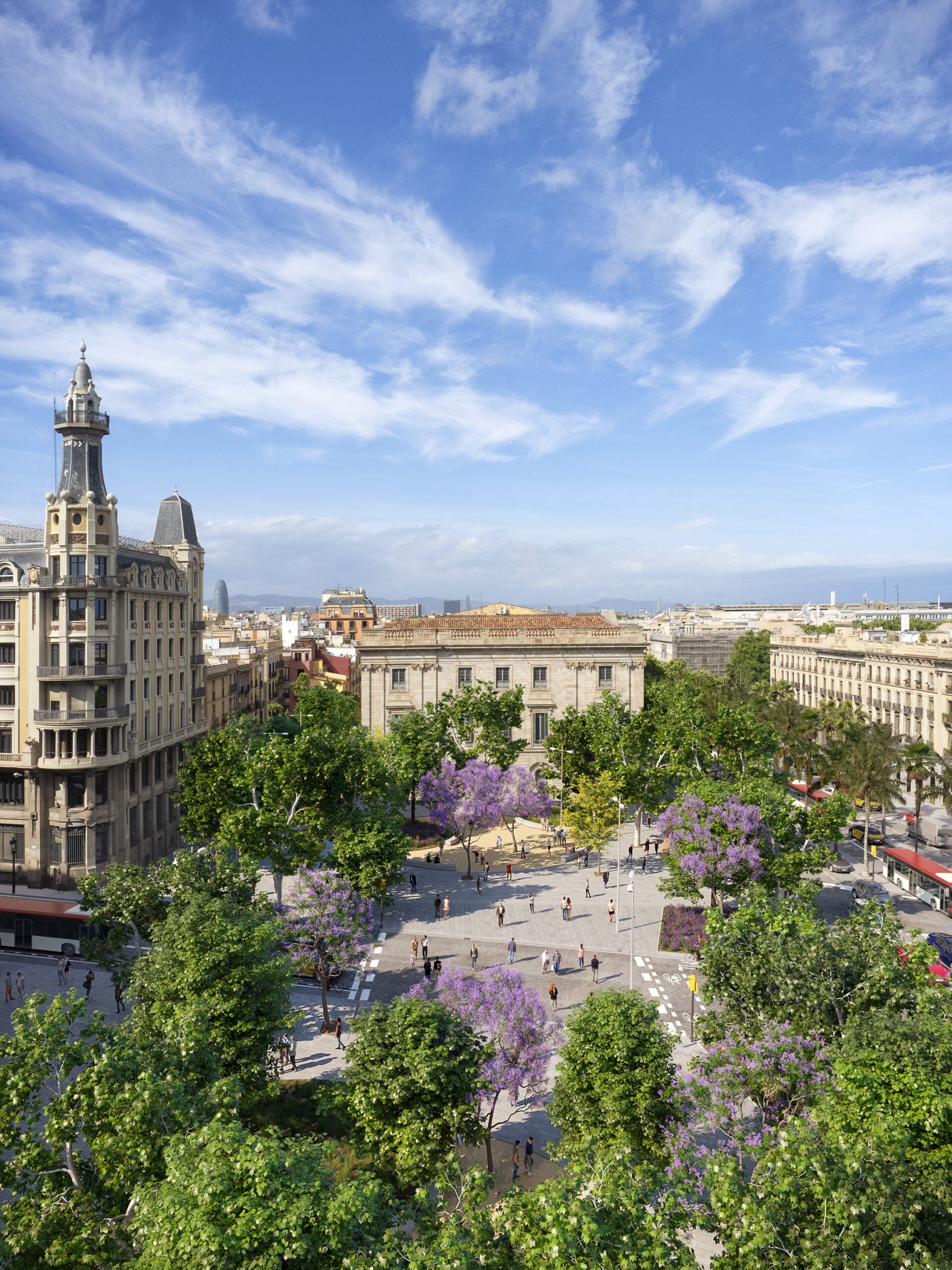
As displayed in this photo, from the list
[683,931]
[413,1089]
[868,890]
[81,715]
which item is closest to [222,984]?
[413,1089]

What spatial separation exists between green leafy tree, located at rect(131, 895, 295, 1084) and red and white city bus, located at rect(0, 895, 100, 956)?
1584 centimetres

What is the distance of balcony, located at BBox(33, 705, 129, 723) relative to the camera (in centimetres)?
4503

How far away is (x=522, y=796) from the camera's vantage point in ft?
173

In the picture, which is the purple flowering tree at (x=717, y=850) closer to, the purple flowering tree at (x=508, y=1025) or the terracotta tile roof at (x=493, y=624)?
the purple flowering tree at (x=508, y=1025)

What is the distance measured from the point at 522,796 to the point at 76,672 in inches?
1094

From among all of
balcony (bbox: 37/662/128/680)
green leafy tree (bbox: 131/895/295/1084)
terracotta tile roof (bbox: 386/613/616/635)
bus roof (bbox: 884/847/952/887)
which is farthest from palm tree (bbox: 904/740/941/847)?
balcony (bbox: 37/662/128/680)

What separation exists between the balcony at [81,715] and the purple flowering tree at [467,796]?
18878 millimetres

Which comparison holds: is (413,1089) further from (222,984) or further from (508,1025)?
(222,984)

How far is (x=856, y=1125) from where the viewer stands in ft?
53.7

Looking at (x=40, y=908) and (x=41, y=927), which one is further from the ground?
(x=40, y=908)

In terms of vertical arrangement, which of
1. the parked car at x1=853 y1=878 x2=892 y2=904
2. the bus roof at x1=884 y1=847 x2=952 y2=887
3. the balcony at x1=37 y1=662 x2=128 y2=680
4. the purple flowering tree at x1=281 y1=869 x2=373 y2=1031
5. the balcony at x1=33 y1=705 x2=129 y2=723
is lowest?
the parked car at x1=853 y1=878 x2=892 y2=904

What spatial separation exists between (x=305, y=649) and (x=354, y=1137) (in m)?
95.6

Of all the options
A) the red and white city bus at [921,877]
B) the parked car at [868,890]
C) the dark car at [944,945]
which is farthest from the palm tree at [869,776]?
the dark car at [944,945]

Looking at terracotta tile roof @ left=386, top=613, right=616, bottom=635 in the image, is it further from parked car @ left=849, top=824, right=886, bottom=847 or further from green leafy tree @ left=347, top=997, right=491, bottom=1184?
green leafy tree @ left=347, top=997, right=491, bottom=1184
